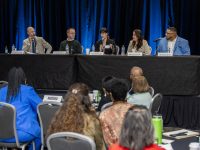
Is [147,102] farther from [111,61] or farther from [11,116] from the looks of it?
[111,61]

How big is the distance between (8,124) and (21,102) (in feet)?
0.89

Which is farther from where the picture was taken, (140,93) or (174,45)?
(174,45)

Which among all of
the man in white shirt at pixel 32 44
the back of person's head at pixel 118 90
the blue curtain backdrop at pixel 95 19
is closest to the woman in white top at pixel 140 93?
the back of person's head at pixel 118 90

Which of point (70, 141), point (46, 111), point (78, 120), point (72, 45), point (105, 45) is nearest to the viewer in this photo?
point (70, 141)

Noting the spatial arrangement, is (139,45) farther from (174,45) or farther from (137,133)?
(137,133)

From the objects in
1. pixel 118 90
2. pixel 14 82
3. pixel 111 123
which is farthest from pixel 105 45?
pixel 111 123

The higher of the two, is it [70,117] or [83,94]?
[83,94]

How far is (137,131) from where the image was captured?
2430 mm

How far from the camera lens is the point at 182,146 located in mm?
3475

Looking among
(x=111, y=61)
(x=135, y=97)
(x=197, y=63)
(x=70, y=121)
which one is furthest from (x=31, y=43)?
(x=70, y=121)

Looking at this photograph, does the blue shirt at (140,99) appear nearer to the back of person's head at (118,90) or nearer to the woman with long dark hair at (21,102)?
the woman with long dark hair at (21,102)

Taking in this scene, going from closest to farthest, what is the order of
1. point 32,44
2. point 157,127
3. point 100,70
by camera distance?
1. point 157,127
2. point 100,70
3. point 32,44

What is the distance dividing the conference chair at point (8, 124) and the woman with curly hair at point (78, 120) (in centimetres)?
109

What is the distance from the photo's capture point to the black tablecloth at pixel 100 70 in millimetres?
6906
